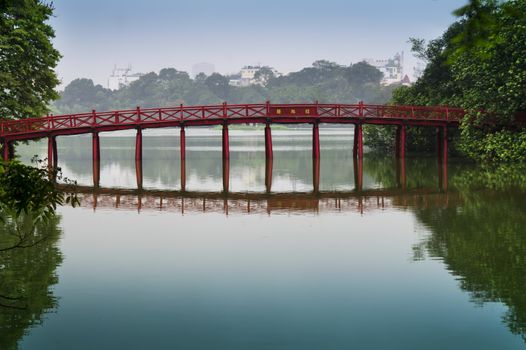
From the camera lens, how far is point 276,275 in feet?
48.0

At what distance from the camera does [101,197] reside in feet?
97.6

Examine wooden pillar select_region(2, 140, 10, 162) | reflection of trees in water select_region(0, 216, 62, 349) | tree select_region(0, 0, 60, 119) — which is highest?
tree select_region(0, 0, 60, 119)

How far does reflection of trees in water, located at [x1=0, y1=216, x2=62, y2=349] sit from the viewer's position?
1141 centimetres

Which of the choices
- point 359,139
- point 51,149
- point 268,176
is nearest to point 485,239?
point 268,176

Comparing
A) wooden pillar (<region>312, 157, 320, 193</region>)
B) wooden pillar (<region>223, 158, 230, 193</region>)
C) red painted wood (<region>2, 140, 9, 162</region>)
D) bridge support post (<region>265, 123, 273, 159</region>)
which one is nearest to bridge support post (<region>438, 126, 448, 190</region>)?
wooden pillar (<region>312, 157, 320, 193</region>)

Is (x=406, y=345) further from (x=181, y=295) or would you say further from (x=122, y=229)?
(x=122, y=229)

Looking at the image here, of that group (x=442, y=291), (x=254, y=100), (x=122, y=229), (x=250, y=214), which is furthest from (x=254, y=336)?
(x=254, y=100)

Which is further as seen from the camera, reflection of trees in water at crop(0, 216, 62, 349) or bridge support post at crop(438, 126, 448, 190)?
bridge support post at crop(438, 126, 448, 190)

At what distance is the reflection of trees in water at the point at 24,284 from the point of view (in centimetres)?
1141

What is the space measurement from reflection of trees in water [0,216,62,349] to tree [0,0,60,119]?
22.1 m

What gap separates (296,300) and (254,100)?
180658mm

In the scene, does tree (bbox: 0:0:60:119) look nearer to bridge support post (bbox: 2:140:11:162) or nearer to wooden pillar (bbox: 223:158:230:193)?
bridge support post (bbox: 2:140:11:162)

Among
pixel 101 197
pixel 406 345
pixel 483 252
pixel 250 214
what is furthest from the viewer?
pixel 101 197

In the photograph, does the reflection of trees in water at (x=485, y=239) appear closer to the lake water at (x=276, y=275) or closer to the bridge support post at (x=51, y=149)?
the lake water at (x=276, y=275)
